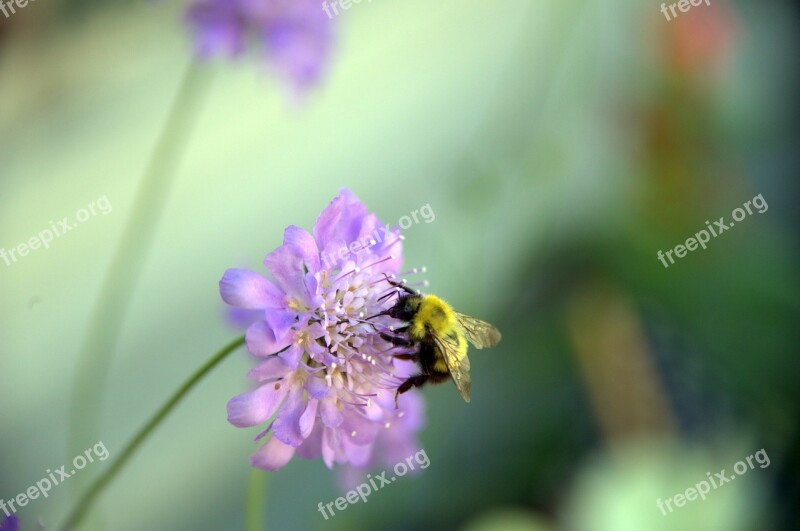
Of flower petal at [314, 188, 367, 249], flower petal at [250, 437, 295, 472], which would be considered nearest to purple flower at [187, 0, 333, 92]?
flower petal at [314, 188, 367, 249]

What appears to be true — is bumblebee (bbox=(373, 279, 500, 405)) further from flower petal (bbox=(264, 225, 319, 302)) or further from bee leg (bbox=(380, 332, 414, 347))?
flower petal (bbox=(264, 225, 319, 302))

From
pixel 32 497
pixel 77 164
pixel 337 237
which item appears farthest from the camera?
pixel 77 164

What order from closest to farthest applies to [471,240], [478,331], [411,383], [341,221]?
[341,221], [411,383], [478,331], [471,240]

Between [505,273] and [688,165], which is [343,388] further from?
[688,165]

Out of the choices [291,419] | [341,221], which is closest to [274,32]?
[341,221]

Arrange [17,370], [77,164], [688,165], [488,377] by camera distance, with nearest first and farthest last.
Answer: [17,370], [77,164], [488,377], [688,165]

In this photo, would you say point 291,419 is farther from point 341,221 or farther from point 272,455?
point 341,221

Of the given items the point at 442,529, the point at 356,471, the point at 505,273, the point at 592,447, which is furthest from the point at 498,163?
the point at 356,471
